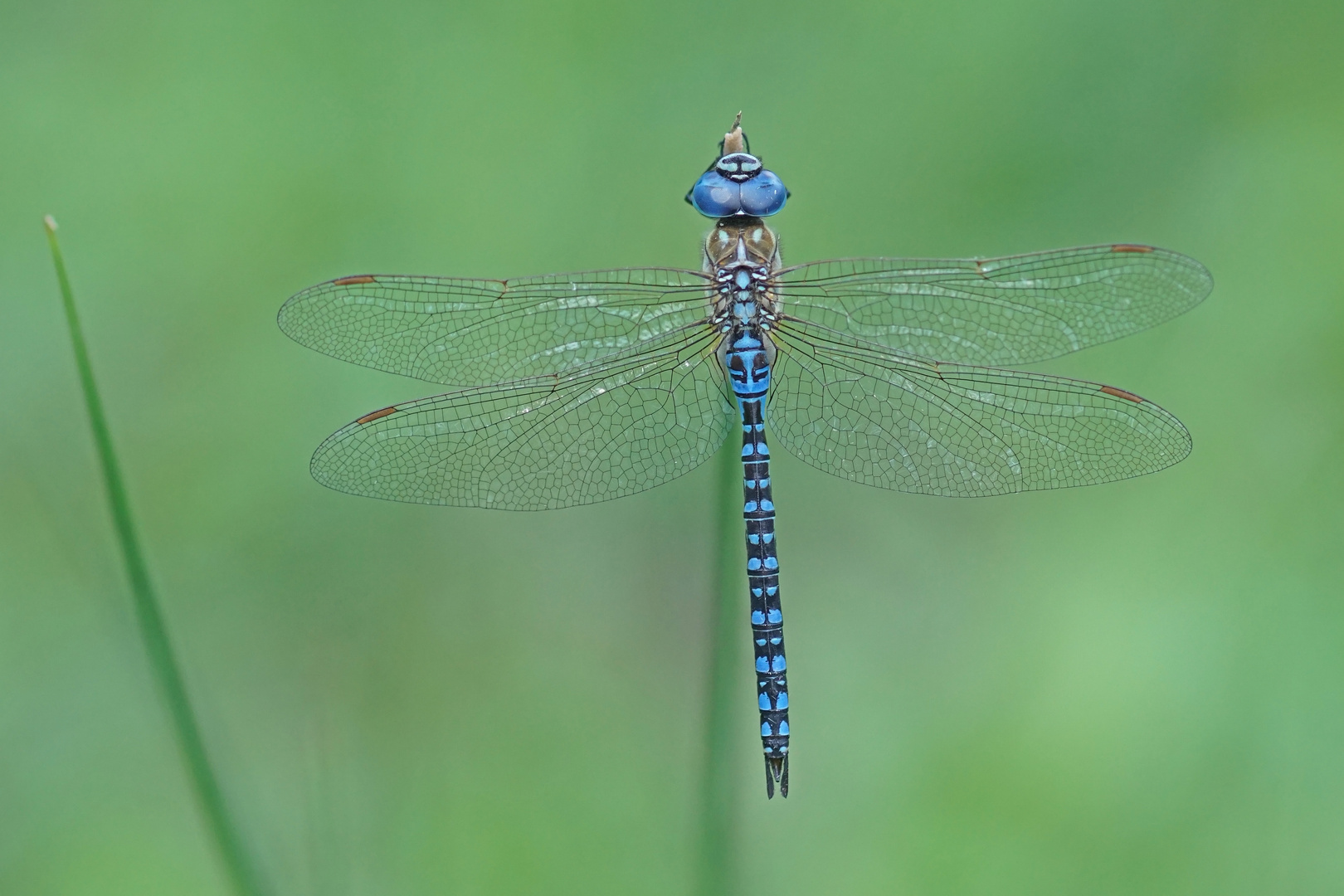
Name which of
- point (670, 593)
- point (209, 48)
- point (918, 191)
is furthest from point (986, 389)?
point (209, 48)

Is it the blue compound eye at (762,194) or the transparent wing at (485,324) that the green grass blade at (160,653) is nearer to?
the transparent wing at (485,324)

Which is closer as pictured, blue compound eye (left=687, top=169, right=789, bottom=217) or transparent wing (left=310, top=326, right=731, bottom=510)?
transparent wing (left=310, top=326, right=731, bottom=510)

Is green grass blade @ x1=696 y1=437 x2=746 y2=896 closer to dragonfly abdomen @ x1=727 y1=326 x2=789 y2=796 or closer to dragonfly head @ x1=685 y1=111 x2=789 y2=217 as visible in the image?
dragonfly abdomen @ x1=727 y1=326 x2=789 y2=796

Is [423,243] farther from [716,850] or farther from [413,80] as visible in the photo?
[716,850]

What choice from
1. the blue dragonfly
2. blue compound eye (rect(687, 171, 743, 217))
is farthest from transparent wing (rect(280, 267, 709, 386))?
blue compound eye (rect(687, 171, 743, 217))

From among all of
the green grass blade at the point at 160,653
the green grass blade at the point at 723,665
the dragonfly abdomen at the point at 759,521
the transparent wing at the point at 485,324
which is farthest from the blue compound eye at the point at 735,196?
the green grass blade at the point at 160,653

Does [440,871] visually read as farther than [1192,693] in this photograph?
No

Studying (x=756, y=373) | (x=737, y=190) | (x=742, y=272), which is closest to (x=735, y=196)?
(x=737, y=190)
